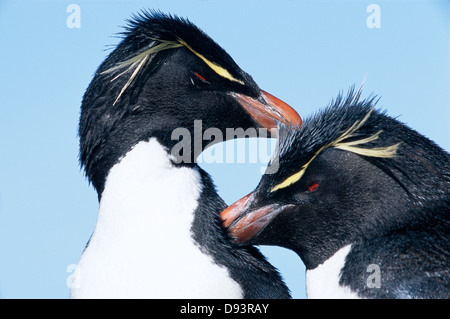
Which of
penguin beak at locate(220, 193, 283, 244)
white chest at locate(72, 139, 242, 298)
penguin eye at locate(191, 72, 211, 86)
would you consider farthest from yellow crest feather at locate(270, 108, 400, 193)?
penguin eye at locate(191, 72, 211, 86)

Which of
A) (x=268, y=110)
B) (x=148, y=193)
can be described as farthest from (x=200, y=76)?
(x=148, y=193)

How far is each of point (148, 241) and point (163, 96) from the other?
887mm

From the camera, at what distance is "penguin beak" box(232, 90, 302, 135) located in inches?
166

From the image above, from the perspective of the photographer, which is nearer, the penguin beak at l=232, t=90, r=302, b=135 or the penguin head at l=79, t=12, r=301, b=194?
the penguin head at l=79, t=12, r=301, b=194

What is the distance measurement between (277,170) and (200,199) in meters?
0.61

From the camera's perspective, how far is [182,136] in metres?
4.13

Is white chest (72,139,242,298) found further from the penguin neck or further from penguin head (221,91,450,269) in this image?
penguin head (221,91,450,269)

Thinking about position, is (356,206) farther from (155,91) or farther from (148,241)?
(155,91)

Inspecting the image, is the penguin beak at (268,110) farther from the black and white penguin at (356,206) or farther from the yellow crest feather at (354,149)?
the yellow crest feather at (354,149)

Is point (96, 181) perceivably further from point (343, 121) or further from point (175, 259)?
point (343, 121)

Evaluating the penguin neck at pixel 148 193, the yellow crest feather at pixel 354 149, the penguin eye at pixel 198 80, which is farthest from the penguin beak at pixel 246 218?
the penguin eye at pixel 198 80

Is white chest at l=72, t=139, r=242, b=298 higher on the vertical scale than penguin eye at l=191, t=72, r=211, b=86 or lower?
lower

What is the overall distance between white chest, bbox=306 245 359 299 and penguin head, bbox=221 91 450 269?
0.04 meters

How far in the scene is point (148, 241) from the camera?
3.84 m
